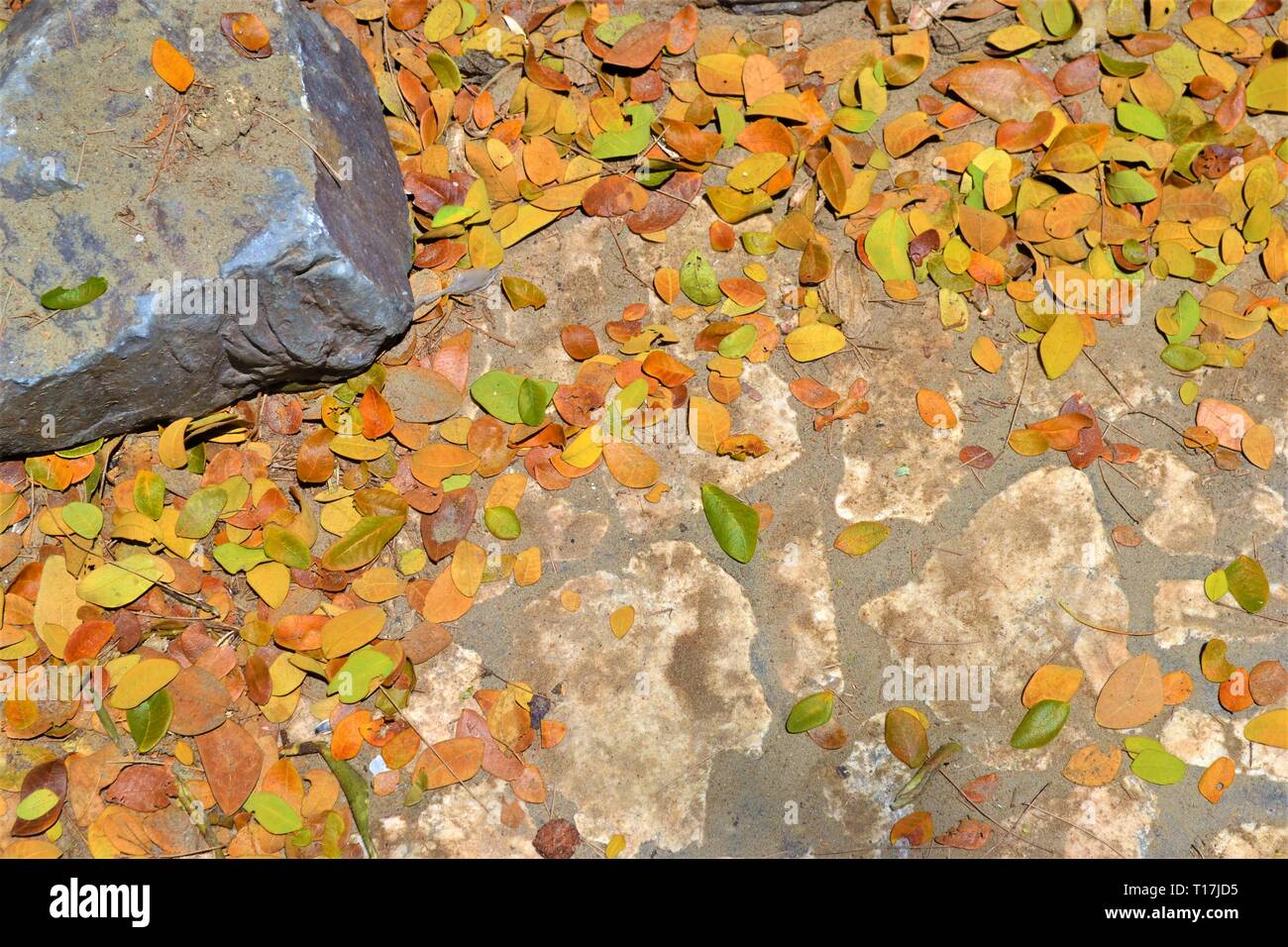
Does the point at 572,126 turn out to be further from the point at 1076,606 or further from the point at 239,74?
the point at 1076,606

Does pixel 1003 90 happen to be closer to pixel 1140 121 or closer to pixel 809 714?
pixel 1140 121

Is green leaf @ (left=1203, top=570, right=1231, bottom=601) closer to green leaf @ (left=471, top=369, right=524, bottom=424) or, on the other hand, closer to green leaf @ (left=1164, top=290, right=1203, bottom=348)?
green leaf @ (left=1164, top=290, right=1203, bottom=348)

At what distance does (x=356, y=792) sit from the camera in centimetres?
223

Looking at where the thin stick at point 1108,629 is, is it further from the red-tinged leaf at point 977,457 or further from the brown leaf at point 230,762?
the brown leaf at point 230,762

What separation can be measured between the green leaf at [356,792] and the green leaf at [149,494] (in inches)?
27.6

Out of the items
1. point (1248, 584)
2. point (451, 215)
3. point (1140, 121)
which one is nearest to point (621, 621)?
point (451, 215)

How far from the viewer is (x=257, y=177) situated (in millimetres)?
2275

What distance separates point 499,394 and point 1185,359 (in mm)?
1741

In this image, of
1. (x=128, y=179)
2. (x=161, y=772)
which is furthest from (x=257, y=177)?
(x=161, y=772)

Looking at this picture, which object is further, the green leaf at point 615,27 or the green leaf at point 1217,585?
the green leaf at point 615,27

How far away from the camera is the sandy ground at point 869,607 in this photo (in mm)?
2242

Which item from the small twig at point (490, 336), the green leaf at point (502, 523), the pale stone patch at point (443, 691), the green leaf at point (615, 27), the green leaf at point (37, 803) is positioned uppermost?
the green leaf at point (615, 27)


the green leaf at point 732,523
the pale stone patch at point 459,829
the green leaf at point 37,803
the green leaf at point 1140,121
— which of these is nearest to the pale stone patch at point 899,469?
the green leaf at point 732,523

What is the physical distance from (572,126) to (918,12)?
40.9 inches
